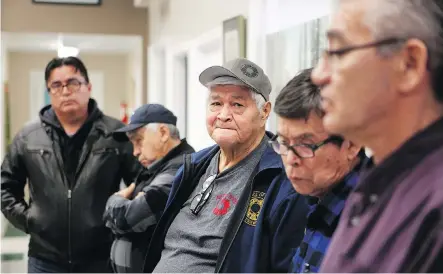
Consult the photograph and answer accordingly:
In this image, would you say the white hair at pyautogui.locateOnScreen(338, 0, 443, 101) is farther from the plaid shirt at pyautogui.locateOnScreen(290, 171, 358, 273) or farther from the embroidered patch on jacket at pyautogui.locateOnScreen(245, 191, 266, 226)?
the embroidered patch on jacket at pyautogui.locateOnScreen(245, 191, 266, 226)

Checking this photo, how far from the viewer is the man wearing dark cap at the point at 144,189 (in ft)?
6.30

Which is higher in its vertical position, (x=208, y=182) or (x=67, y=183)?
(x=208, y=182)

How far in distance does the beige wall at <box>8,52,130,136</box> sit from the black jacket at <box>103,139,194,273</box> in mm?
4950

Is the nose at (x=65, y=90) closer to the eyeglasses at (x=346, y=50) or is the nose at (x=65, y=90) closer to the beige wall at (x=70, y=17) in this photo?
the eyeglasses at (x=346, y=50)

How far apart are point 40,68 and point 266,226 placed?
6.21 meters

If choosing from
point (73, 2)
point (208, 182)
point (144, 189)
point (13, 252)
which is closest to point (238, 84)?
point (208, 182)

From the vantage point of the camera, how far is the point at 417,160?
1.98 ft

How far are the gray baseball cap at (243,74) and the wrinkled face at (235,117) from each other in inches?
1.2

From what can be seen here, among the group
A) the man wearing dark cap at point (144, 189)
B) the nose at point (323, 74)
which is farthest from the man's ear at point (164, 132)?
the nose at point (323, 74)

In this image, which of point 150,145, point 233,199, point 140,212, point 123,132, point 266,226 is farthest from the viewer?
point 123,132

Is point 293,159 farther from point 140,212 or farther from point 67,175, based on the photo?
point 67,175

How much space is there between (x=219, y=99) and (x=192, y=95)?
6.30 ft

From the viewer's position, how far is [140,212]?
1.91m

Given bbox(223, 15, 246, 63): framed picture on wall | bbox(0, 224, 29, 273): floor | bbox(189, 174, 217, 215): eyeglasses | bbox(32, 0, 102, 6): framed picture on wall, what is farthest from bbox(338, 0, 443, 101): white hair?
bbox(32, 0, 102, 6): framed picture on wall
